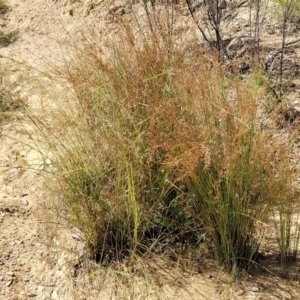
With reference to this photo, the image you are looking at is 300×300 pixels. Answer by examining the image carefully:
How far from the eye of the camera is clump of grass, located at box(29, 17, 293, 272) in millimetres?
2020

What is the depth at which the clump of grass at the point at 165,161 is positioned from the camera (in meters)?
2.02

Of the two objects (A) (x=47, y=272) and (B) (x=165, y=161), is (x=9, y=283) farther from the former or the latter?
(B) (x=165, y=161)

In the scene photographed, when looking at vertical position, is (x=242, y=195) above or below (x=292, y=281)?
above

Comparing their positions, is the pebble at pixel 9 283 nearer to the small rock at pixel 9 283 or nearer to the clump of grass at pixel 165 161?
the small rock at pixel 9 283

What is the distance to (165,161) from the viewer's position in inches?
83.7

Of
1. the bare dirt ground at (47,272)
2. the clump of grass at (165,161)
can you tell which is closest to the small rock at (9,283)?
the bare dirt ground at (47,272)

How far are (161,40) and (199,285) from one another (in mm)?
1345

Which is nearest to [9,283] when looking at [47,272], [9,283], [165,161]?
[9,283]

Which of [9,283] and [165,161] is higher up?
[165,161]

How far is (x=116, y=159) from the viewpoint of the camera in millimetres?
2273

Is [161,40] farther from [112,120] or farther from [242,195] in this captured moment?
[242,195]

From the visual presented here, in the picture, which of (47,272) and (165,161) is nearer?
(165,161)

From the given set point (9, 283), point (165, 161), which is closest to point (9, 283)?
point (9, 283)

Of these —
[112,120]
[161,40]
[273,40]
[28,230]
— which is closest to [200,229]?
[112,120]
